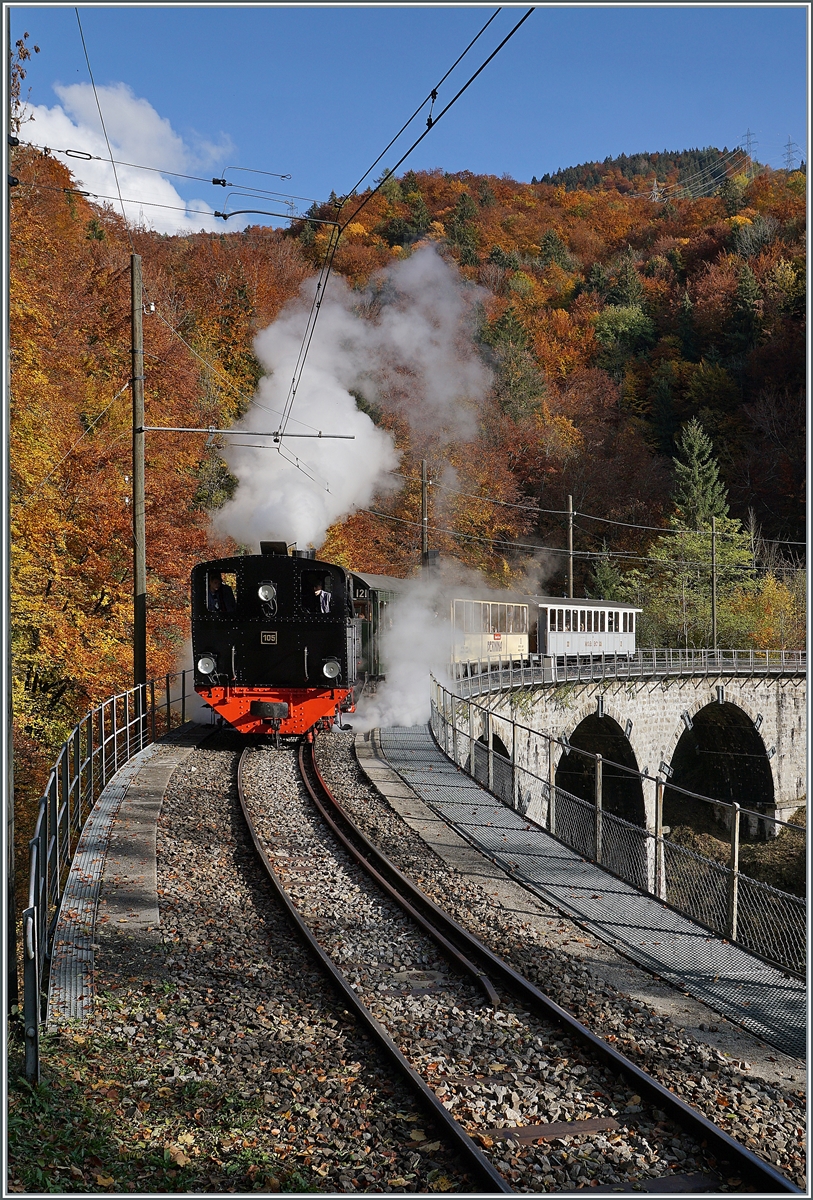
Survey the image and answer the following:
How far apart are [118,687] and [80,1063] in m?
15.6

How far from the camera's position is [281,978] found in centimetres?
666

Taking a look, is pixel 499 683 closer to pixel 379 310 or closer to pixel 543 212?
pixel 379 310

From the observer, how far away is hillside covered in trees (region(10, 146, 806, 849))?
19359mm

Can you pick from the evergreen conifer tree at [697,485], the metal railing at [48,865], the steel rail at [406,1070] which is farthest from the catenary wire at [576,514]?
the steel rail at [406,1070]

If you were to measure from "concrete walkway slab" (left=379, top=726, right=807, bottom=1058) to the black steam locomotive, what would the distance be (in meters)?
3.00

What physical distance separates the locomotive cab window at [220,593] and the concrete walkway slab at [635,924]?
4922 millimetres

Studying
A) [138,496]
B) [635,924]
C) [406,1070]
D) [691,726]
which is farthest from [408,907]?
[691,726]

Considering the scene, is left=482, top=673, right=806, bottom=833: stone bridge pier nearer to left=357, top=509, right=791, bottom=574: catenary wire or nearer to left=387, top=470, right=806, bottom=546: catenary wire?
left=357, top=509, right=791, bottom=574: catenary wire

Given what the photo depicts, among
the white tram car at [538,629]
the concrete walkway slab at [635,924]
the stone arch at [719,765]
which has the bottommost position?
the stone arch at [719,765]

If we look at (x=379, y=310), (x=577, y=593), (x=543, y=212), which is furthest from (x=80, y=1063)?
(x=543, y=212)

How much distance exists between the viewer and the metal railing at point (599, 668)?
26766 millimetres

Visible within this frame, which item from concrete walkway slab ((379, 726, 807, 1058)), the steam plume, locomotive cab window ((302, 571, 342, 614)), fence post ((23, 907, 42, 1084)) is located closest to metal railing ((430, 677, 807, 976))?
concrete walkway slab ((379, 726, 807, 1058))

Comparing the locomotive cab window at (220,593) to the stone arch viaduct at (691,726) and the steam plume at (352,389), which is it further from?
the stone arch viaduct at (691,726)

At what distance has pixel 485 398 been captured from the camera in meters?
56.5
